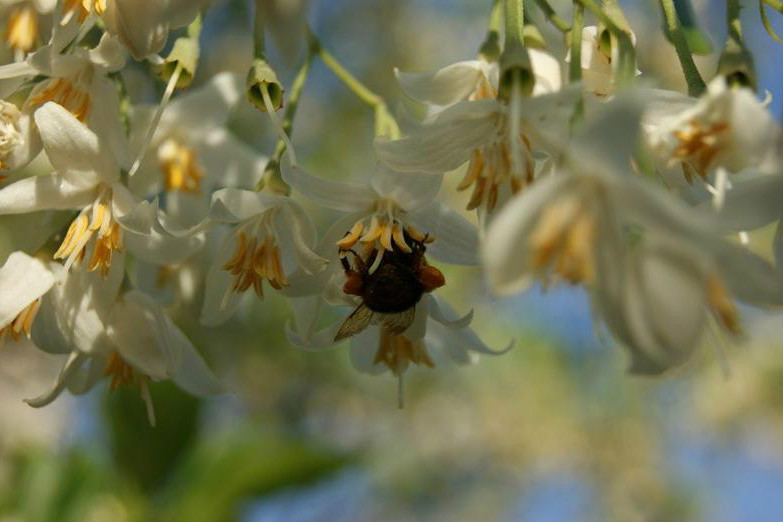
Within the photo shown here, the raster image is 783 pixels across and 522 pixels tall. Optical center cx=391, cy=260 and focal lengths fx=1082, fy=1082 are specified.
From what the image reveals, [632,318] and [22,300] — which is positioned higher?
[632,318]

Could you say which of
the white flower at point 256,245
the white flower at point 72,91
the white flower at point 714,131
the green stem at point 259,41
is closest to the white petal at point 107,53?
the white flower at point 72,91

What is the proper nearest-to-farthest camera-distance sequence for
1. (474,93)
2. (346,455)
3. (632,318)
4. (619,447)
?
(632,318) → (474,93) → (346,455) → (619,447)

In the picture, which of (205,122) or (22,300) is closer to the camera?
(22,300)

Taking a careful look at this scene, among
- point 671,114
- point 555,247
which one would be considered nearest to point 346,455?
point 671,114

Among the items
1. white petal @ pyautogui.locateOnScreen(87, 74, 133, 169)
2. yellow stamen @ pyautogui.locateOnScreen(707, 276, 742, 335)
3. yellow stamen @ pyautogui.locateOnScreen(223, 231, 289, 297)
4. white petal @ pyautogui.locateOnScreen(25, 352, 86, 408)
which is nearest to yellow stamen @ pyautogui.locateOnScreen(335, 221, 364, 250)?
yellow stamen @ pyautogui.locateOnScreen(223, 231, 289, 297)

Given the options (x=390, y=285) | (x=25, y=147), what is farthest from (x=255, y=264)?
(x=25, y=147)

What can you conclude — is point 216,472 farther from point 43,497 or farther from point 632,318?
point 632,318

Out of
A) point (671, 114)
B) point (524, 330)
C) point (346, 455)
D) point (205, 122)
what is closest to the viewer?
point (671, 114)

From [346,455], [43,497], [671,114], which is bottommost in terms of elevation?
[43,497]
